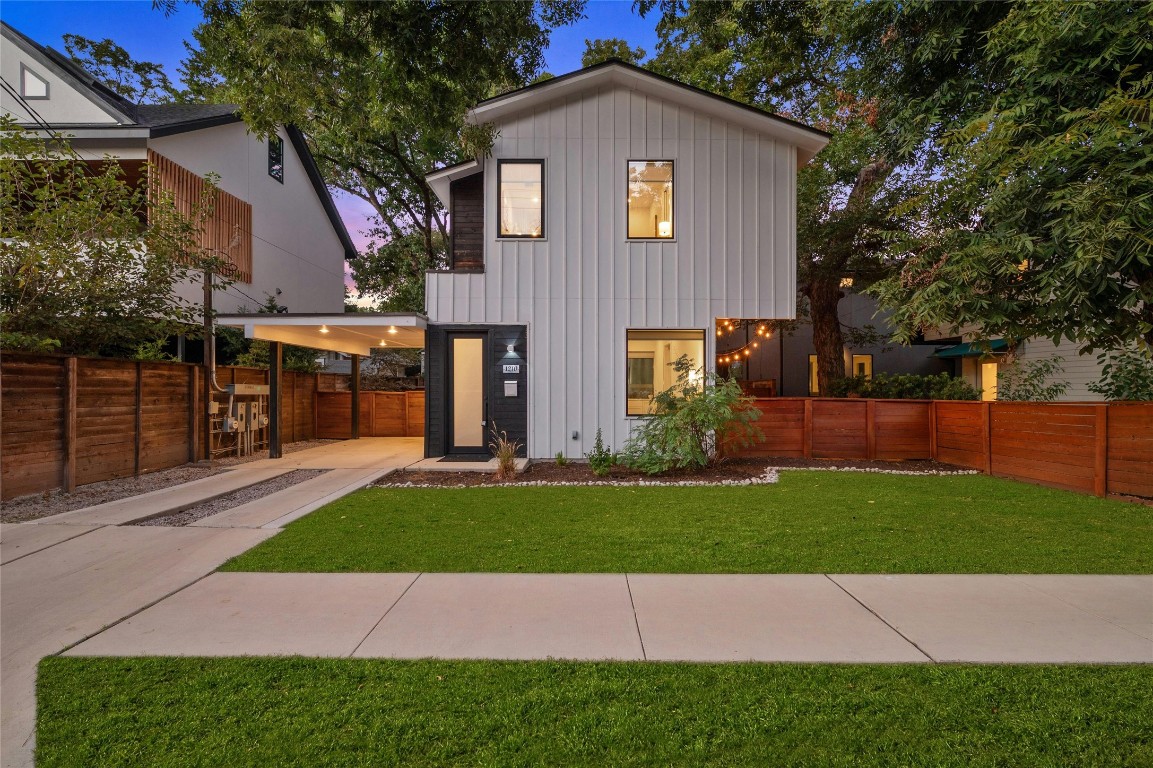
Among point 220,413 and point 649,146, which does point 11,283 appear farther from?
point 649,146

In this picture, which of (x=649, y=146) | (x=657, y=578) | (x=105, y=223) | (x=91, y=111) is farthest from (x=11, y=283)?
(x=649, y=146)

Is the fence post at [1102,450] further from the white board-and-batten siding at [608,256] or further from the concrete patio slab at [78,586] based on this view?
the concrete patio slab at [78,586]

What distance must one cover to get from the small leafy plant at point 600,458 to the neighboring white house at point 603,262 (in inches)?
8.1

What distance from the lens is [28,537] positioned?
5.27 meters

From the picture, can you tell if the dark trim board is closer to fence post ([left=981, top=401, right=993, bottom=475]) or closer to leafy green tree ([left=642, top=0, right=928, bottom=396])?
leafy green tree ([left=642, top=0, right=928, bottom=396])

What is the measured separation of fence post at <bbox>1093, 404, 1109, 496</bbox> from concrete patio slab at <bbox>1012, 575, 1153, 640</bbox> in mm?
3927

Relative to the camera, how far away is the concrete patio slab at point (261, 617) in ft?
10.2

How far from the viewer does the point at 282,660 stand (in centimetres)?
294

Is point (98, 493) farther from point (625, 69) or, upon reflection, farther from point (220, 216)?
point (625, 69)

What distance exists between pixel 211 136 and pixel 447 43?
10723 mm

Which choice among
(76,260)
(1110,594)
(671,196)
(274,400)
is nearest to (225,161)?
(274,400)

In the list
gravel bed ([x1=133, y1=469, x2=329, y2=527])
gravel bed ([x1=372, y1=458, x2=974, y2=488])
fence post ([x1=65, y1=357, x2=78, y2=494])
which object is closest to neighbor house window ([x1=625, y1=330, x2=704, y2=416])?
gravel bed ([x1=372, y1=458, x2=974, y2=488])

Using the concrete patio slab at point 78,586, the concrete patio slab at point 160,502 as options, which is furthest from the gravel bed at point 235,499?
the concrete patio slab at point 78,586

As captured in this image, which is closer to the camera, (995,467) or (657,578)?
(657,578)
